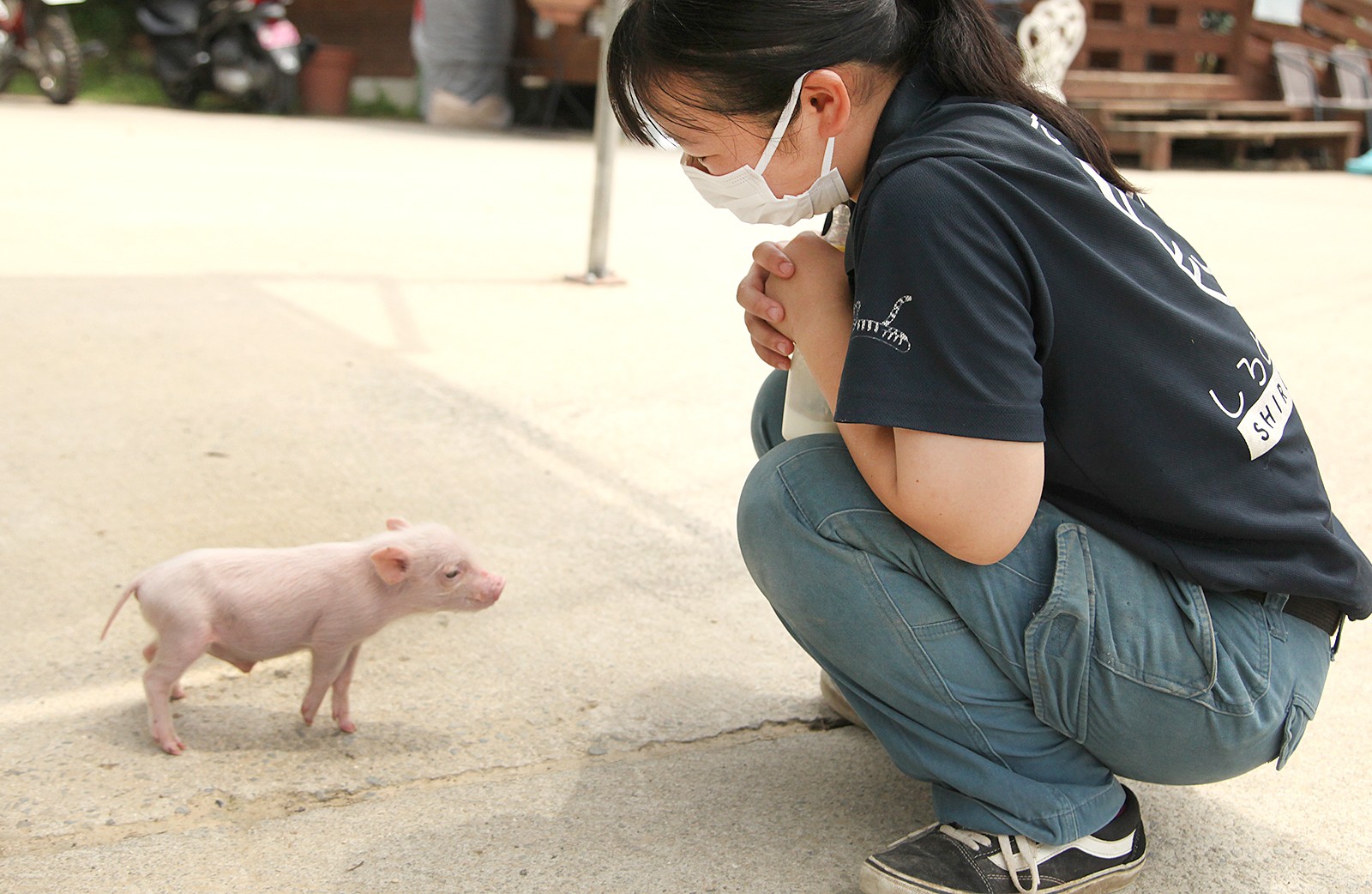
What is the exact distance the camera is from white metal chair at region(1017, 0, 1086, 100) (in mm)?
10367

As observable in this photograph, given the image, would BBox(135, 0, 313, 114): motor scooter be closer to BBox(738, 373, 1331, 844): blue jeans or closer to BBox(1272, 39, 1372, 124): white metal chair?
BBox(1272, 39, 1372, 124): white metal chair

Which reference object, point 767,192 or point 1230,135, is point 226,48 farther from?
point 767,192

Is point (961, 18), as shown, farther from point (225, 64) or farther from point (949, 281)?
point (225, 64)

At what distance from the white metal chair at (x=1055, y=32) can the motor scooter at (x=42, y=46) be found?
26.0 ft

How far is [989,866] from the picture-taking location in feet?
5.06

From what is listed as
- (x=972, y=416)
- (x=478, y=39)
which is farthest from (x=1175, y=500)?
(x=478, y=39)

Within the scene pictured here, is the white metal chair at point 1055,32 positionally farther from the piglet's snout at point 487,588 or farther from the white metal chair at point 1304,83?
the piglet's snout at point 487,588

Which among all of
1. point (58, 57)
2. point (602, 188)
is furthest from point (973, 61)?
point (58, 57)

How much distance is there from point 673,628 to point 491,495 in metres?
0.74

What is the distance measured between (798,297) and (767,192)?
5.6 inches

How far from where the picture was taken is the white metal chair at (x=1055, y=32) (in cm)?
1037

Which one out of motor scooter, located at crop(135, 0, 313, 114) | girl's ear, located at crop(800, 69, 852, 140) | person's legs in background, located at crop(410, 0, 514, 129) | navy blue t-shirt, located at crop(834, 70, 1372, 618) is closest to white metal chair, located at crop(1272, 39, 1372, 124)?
person's legs in background, located at crop(410, 0, 514, 129)

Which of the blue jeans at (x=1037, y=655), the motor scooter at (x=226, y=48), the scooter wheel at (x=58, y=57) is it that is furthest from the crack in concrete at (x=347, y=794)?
the motor scooter at (x=226, y=48)

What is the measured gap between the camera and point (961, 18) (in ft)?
5.11
